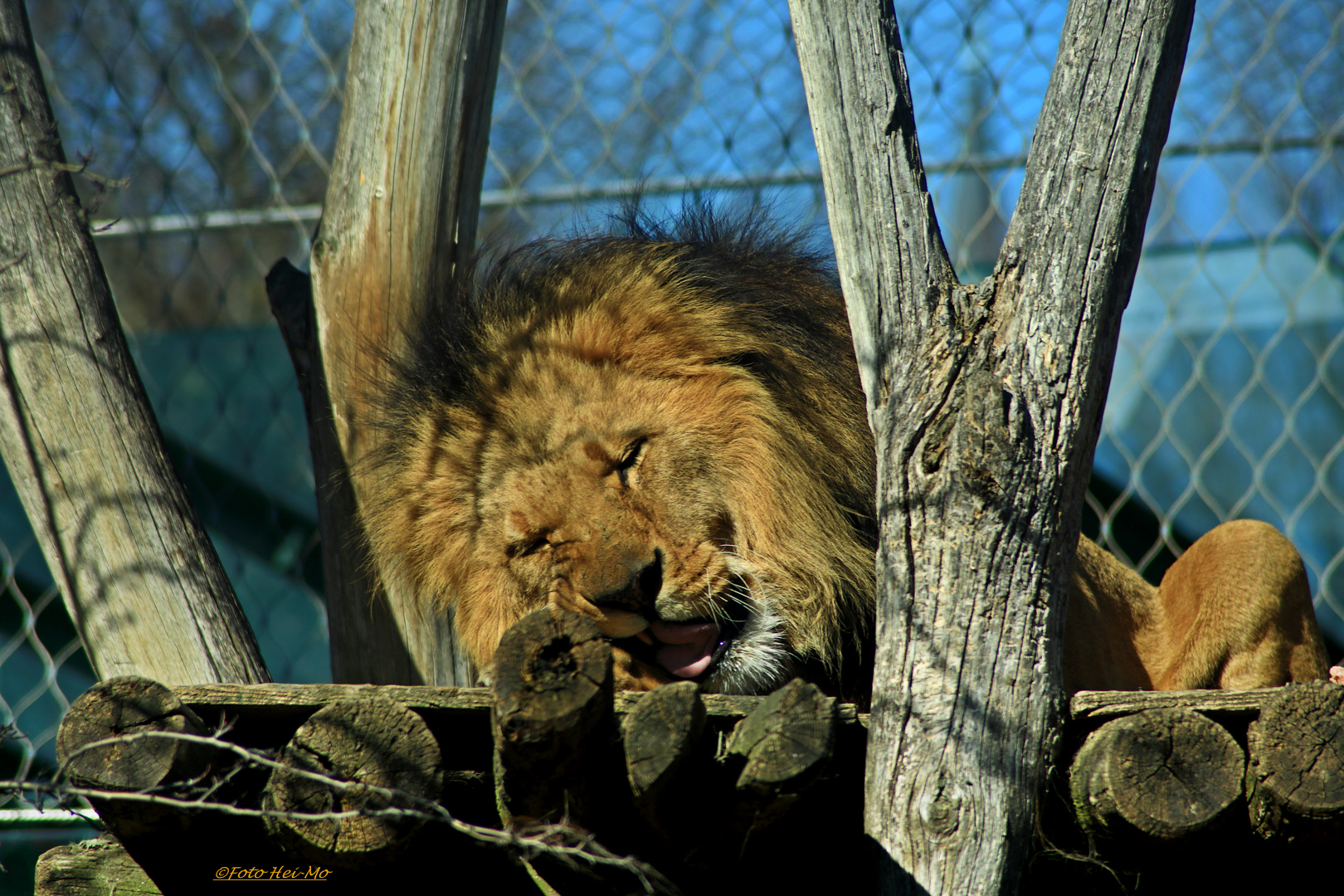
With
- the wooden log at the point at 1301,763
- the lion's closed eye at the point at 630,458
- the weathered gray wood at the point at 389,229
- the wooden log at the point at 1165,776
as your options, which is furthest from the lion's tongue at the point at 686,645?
the wooden log at the point at 1301,763

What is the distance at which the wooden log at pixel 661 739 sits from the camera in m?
1.06

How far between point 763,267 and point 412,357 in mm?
586

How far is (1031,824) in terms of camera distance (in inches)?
46.4

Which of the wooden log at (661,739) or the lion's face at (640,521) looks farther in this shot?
the lion's face at (640,521)

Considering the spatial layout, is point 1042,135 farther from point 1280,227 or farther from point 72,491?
point 1280,227

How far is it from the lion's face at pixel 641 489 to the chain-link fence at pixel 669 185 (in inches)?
63.7

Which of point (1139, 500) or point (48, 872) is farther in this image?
point (1139, 500)

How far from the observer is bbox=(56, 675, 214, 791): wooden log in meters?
1.09

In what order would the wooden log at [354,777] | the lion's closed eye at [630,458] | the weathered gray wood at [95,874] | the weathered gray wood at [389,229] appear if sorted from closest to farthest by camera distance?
1. the wooden log at [354,777]
2. the weathered gray wood at [95,874]
3. the lion's closed eye at [630,458]
4. the weathered gray wood at [389,229]

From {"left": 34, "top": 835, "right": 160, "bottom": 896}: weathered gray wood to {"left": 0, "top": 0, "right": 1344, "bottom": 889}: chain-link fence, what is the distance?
188 centimetres

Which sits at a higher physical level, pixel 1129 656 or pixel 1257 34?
pixel 1257 34

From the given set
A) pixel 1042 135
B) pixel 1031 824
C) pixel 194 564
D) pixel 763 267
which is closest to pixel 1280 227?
pixel 763 267

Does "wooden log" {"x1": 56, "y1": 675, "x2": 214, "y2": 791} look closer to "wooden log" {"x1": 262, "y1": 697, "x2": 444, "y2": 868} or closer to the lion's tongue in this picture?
A: "wooden log" {"x1": 262, "y1": 697, "x2": 444, "y2": 868}

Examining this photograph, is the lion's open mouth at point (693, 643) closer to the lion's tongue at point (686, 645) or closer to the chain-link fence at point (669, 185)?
the lion's tongue at point (686, 645)
